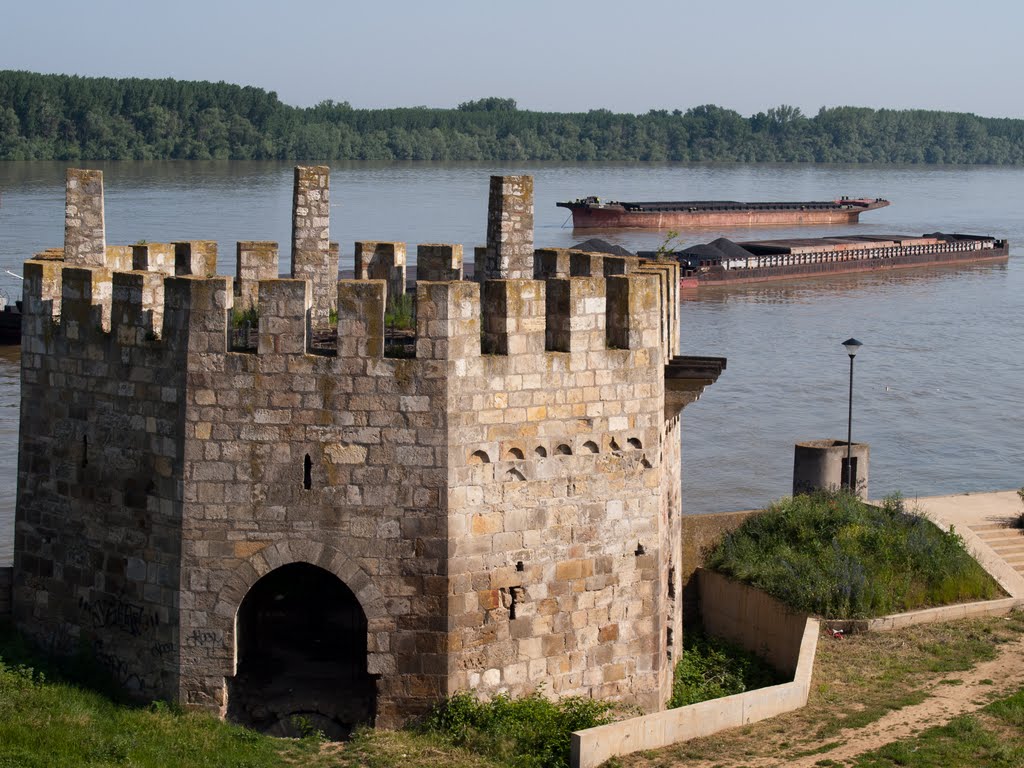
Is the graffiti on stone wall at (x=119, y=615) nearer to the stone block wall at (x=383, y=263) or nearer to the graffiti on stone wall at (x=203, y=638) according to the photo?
the graffiti on stone wall at (x=203, y=638)

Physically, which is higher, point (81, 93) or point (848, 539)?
point (81, 93)

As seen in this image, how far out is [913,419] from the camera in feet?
125

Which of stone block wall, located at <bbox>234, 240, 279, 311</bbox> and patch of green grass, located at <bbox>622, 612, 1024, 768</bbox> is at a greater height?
stone block wall, located at <bbox>234, 240, 279, 311</bbox>

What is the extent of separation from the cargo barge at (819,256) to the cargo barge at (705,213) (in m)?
11.0

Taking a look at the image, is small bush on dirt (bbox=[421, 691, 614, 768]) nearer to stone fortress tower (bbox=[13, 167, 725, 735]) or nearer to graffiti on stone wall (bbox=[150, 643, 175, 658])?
stone fortress tower (bbox=[13, 167, 725, 735])

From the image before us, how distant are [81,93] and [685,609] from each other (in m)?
94.2

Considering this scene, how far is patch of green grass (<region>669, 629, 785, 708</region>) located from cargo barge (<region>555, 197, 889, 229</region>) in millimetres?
71501

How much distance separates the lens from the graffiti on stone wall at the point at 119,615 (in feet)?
41.4

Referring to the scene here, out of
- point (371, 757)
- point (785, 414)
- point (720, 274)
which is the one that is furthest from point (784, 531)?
point (720, 274)

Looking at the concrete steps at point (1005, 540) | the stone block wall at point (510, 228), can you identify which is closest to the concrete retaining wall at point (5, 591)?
the stone block wall at point (510, 228)

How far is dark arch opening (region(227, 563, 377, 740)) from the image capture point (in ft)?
41.9

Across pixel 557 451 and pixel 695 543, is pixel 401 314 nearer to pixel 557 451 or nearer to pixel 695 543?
pixel 557 451

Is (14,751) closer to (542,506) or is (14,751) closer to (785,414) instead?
(542,506)

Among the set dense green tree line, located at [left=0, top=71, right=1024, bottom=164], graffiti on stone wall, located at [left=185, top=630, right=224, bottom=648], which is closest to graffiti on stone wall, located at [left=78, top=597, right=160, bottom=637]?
graffiti on stone wall, located at [left=185, top=630, right=224, bottom=648]
